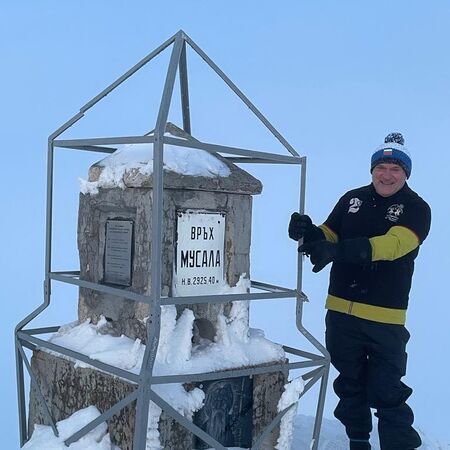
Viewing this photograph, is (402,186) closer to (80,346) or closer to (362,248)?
(362,248)

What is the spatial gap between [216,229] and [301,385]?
1.14 m

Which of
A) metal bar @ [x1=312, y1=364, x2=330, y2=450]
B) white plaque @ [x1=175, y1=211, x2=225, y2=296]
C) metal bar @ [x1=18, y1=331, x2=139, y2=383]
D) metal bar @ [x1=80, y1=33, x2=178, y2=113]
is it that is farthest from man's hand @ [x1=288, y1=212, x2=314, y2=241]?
metal bar @ [x1=18, y1=331, x2=139, y2=383]

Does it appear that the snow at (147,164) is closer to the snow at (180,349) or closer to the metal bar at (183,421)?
the snow at (180,349)

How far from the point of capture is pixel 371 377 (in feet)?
15.4

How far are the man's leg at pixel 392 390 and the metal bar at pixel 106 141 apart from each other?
212 centimetres

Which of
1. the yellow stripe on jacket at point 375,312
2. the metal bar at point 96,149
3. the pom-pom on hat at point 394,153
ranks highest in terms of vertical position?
the pom-pom on hat at point 394,153

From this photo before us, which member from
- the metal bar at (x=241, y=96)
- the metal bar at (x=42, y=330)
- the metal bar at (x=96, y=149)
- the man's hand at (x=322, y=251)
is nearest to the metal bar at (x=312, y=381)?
the man's hand at (x=322, y=251)

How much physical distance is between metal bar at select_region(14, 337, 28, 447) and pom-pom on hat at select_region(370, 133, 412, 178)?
2821mm

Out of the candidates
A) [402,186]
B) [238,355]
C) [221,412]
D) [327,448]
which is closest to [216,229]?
[238,355]

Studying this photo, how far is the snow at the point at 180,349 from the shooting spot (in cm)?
375

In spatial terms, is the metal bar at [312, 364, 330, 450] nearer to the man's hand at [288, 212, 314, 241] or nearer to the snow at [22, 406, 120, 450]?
the man's hand at [288, 212, 314, 241]

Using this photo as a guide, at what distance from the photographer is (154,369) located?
3.69 meters

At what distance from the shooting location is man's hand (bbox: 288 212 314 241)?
4398 millimetres

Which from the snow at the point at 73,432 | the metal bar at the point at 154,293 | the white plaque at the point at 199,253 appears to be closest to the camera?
the metal bar at the point at 154,293
